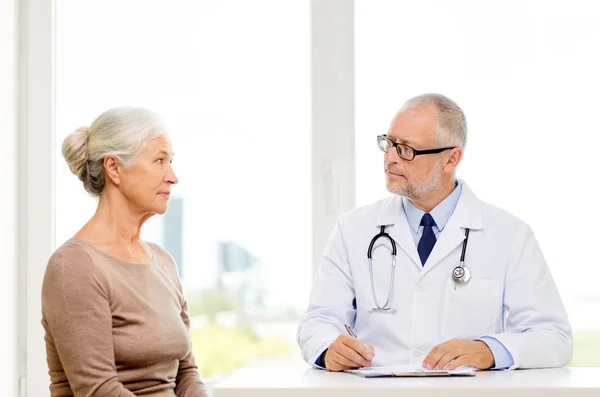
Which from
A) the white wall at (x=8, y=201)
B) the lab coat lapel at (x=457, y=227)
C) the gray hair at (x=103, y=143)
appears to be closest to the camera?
the gray hair at (x=103, y=143)

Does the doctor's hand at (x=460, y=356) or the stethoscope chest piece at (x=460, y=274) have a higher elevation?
the stethoscope chest piece at (x=460, y=274)

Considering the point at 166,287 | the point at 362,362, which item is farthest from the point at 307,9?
the point at 362,362

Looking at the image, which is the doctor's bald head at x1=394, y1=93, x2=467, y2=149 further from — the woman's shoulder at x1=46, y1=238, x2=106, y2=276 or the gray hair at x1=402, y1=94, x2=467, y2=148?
the woman's shoulder at x1=46, y1=238, x2=106, y2=276

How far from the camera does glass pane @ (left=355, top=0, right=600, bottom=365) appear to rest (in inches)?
122

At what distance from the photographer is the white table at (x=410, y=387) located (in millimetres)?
1624

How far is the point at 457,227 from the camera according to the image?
7.75 ft

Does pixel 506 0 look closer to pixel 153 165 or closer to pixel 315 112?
pixel 315 112

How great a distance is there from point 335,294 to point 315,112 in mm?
958

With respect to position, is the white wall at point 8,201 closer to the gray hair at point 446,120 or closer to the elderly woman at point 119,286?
the elderly woman at point 119,286

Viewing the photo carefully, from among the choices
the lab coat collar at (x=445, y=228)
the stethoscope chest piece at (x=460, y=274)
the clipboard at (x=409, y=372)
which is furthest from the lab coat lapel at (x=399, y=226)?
the clipboard at (x=409, y=372)

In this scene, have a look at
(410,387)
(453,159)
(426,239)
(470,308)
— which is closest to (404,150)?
(453,159)

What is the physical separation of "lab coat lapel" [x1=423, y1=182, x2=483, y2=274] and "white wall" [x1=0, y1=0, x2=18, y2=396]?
5.26ft

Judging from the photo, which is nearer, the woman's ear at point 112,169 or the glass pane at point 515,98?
the woman's ear at point 112,169

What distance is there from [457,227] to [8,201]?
1694mm
